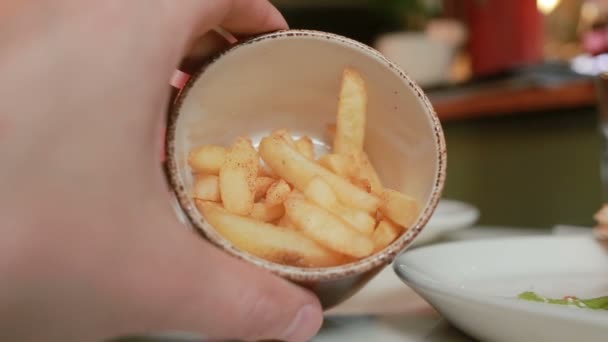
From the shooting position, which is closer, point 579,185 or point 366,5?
point 579,185

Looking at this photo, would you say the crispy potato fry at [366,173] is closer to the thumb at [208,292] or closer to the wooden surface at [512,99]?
the thumb at [208,292]

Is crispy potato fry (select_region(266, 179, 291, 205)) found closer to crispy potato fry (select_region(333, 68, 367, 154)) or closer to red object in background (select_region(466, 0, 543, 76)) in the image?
crispy potato fry (select_region(333, 68, 367, 154))

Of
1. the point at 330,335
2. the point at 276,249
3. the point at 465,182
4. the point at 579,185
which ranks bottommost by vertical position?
the point at 465,182

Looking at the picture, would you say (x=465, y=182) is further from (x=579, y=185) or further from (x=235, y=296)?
(x=235, y=296)

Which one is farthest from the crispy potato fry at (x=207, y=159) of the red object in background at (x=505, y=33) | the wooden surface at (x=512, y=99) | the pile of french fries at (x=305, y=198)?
the red object in background at (x=505, y=33)

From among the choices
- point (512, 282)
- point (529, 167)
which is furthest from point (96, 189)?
point (529, 167)

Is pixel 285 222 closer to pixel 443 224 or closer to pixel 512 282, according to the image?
pixel 512 282

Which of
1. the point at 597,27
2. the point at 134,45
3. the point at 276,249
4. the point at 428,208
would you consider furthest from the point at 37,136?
the point at 597,27
